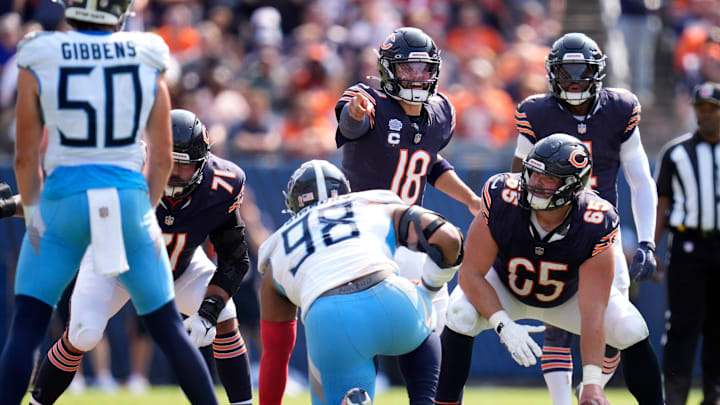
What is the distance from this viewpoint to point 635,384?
18.4 feet

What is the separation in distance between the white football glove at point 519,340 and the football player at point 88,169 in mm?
1467

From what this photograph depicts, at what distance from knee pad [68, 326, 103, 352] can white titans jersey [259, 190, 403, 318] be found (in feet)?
4.09

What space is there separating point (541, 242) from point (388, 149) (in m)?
1.13

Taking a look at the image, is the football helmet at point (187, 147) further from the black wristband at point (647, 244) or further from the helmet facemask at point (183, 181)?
the black wristband at point (647, 244)

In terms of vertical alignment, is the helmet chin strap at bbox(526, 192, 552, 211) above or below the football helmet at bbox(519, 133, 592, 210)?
below

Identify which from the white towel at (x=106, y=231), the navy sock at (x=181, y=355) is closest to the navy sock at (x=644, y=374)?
the navy sock at (x=181, y=355)

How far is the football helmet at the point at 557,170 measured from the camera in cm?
534

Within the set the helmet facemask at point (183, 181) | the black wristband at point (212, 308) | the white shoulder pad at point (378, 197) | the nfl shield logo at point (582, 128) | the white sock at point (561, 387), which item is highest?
the nfl shield logo at point (582, 128)

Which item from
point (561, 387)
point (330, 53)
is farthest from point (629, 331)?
point (330, 53)

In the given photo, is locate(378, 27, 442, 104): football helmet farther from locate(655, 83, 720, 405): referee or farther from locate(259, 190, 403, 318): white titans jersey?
locate(655, 83, 720, 405): referee

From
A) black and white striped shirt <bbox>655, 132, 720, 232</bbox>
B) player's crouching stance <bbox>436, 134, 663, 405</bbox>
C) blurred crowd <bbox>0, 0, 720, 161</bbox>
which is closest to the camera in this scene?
player's crouching stance <bbox>436, 134, 663, 405</bbox>

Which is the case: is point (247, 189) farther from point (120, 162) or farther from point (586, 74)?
point (120, 162)

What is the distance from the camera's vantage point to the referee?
731 cm

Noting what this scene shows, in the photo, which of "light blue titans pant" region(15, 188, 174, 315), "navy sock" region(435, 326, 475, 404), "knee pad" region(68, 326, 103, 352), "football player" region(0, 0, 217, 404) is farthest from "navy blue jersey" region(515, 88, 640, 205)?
"knee pad" region(68, 326, 103, 352)
